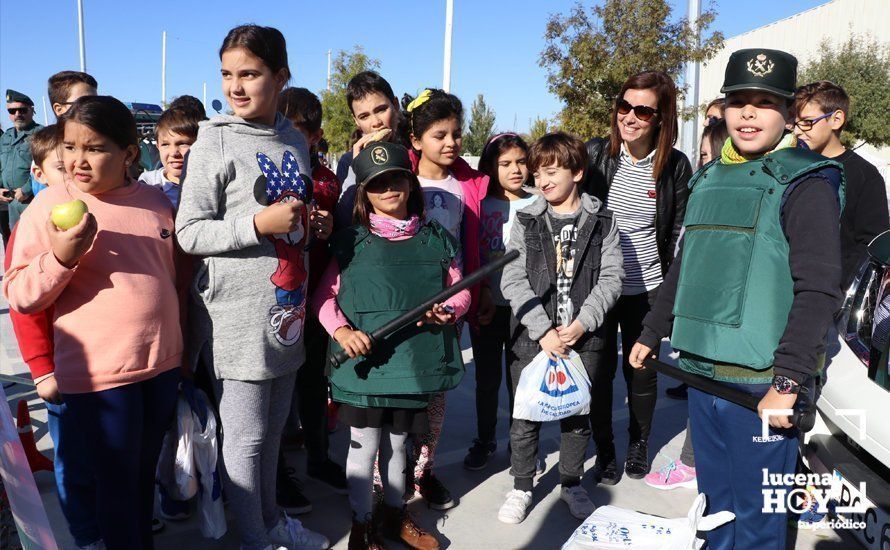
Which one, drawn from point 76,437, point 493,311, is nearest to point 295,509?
point 76,437

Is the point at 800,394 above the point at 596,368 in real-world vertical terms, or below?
above

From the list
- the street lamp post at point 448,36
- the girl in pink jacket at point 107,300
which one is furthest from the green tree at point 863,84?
the girl in pink jacket at point 107,300

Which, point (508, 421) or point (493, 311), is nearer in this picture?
A: point (493, 311)

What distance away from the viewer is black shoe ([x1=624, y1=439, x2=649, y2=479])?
3.70 meters

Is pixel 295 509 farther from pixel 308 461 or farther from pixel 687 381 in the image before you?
pixel 687 381

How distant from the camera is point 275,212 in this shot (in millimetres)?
2283

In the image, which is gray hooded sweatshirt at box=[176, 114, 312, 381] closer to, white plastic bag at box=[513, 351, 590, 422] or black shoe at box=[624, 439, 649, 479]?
white plastic bag at box=[513, 351, 590, 422]

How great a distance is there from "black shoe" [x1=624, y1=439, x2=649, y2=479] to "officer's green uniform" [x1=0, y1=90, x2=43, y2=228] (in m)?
6.06

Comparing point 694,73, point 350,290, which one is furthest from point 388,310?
point 694,73

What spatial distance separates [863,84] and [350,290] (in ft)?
93.2

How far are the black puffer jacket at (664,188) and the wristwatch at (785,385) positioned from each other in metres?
1.53

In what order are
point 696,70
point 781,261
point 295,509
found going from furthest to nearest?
point 696,70
point 295,509
point 781,261

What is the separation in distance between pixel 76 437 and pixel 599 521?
1.96 meters

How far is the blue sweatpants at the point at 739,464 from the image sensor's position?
7.03 ft
